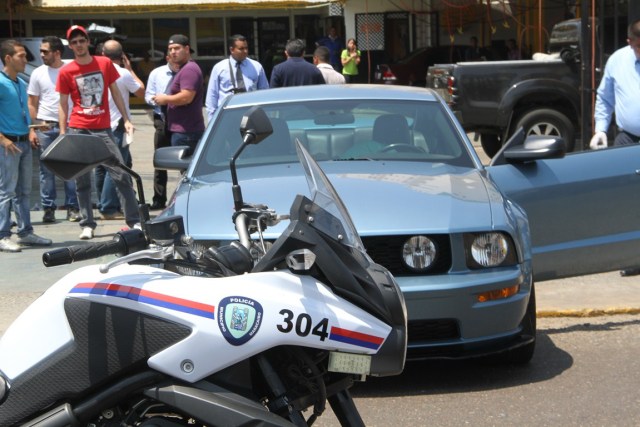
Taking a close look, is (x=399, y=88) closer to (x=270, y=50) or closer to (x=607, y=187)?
(x=607, y=187)

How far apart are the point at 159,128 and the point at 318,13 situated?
22.3 m

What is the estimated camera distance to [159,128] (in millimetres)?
12391

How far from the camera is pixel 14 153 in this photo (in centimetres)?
975

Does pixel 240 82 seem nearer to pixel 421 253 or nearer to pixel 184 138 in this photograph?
pixel 184 138

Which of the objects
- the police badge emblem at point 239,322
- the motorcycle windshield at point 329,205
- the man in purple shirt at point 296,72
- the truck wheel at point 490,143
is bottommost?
the truck wheel at point 490,143

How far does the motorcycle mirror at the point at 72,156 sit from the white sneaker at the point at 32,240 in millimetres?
7057

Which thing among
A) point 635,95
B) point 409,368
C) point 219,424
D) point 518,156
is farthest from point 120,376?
point 635,95

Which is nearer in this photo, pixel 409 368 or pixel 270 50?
pixel 409 368

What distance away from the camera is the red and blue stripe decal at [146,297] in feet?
9.39

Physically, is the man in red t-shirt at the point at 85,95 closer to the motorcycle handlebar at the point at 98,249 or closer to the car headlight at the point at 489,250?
the car headlight at the point at 489,250

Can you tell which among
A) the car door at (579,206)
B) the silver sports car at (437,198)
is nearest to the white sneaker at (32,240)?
the silver sports car at (437,198)

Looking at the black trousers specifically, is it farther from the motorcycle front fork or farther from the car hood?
the motorcycle front fork

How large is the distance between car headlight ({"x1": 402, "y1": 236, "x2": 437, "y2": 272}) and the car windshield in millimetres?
1275

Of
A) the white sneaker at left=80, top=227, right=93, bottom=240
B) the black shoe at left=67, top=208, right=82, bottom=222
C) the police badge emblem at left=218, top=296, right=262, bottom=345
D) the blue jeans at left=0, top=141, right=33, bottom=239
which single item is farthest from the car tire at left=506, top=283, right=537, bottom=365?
the black shoe at left=67, top=208, right=82, bottom=222
